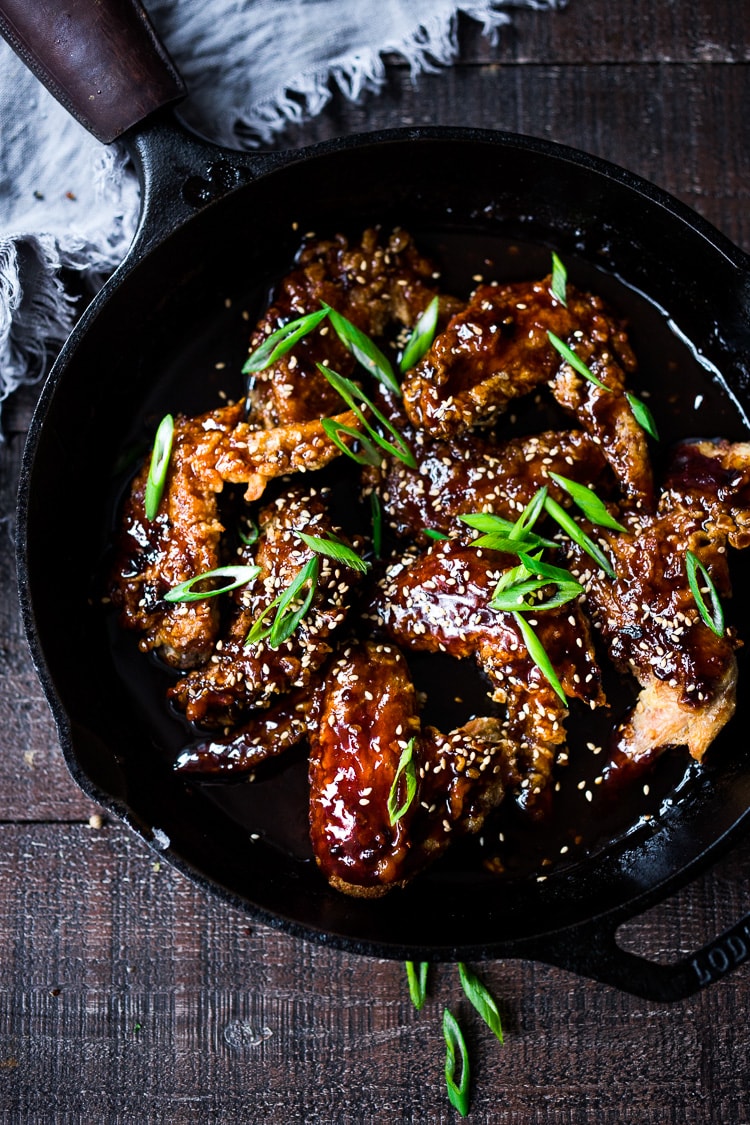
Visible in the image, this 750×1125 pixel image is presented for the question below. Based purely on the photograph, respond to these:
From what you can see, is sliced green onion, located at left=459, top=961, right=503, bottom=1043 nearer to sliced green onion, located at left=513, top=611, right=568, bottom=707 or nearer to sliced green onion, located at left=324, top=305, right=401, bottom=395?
sliced green onion, located at left=513, top=611, right=568, bottom=707

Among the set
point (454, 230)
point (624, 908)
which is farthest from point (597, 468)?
point (624, 908)

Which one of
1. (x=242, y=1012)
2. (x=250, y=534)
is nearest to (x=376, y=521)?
(x=250, y=534)

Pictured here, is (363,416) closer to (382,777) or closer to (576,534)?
(576,534)

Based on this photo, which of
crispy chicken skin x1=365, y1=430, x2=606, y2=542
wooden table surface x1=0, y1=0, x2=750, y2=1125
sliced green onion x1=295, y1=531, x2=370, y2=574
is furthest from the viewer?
wooden table surface x1=0, y1=0, x2=750, y2=1125

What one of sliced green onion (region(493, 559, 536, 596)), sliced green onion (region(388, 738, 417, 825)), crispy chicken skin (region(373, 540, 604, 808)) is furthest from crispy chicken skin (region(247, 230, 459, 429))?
sliced green onion (region(388, 738, 417, 825))

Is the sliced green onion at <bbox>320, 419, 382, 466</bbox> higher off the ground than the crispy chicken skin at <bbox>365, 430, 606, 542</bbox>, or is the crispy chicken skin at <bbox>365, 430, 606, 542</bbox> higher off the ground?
the sliced green onion at <bbox>320, 419, 382, 466</bbox>

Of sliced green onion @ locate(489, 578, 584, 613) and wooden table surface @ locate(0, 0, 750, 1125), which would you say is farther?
wooden table surface @ locate(0, 0, 750, 1125)
